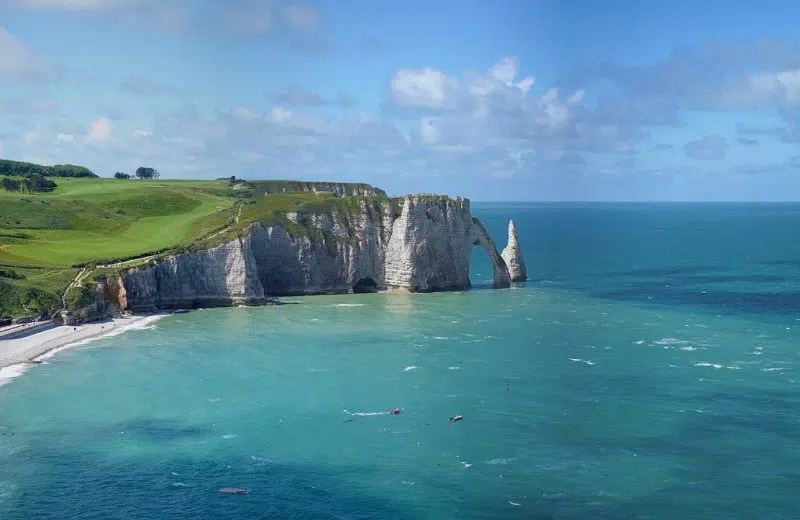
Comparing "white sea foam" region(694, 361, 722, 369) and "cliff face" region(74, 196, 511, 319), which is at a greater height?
"cliff face" region(74, 196, 511, 319)

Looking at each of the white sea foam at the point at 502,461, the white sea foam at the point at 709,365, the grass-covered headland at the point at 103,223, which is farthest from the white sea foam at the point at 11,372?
the white sea foam at the point at 709,365

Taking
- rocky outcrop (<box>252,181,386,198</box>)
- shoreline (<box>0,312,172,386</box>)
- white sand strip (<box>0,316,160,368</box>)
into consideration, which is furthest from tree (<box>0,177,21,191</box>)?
white sand strip (<box>0,316,160,368</box>)

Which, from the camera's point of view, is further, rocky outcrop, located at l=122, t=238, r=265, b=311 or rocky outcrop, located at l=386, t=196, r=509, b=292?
rocky outcrop, located at l=386, t=196, r=509, b=292

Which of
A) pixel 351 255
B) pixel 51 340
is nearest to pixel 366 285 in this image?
pixel 351 255

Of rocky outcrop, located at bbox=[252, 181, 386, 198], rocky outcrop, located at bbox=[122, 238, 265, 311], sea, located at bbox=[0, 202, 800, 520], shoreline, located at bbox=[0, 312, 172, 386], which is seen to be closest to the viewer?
sea, located at bbox=[0, 202, 800, 520]

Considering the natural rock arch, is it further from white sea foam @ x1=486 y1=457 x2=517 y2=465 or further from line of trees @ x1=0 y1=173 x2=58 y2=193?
line of trees @ x1=0 y1=173 x2=58 y2=193

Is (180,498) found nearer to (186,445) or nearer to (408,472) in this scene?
(186,445)
